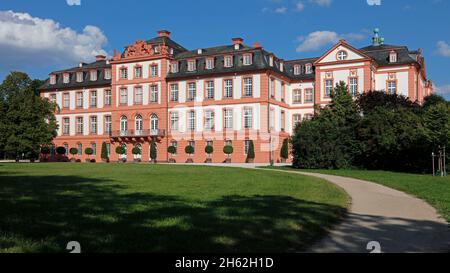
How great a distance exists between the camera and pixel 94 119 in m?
60.4

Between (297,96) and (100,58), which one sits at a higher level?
(100,58)

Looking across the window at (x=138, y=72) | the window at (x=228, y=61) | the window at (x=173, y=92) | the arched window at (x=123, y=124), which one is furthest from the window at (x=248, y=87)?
the arched window at (x=123, y=124)

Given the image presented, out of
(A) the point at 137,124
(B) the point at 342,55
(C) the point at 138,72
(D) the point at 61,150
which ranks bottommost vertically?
(D) the point at 61,150

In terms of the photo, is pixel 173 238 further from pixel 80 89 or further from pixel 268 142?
pixel 80 89

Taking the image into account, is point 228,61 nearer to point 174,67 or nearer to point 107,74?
point 174,67

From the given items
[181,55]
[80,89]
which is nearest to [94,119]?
[80,89]

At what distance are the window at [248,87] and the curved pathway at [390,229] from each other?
38.8 meters

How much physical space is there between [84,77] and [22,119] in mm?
15763

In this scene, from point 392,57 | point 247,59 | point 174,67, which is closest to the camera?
point 392,57

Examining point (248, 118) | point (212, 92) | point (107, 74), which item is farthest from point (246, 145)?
point (107, 74)

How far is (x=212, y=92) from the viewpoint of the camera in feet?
172

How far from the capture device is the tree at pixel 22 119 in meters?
47.4

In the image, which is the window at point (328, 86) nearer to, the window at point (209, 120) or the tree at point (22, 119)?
the window at point (209, 120)

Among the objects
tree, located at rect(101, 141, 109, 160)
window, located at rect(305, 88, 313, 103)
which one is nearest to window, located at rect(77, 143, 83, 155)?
tree, located at rect(101, 141, 109, 160)
